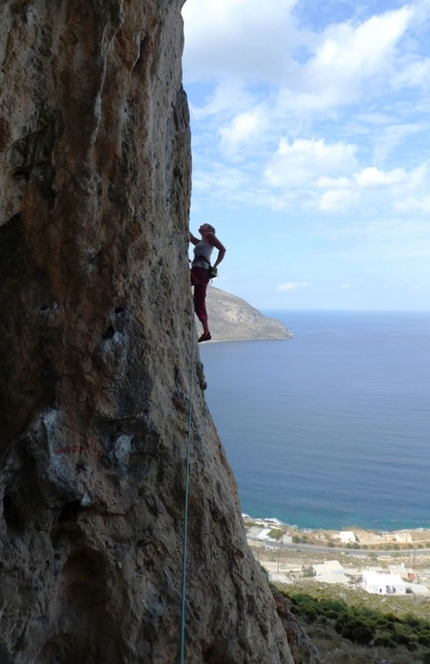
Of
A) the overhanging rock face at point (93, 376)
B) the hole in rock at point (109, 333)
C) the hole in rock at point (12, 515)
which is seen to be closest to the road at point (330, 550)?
the overhanging rock face at point (93, 376)

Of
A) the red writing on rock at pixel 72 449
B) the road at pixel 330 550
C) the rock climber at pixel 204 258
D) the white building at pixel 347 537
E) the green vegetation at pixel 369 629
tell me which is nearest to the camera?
the red writing on rock at pixel 72 449

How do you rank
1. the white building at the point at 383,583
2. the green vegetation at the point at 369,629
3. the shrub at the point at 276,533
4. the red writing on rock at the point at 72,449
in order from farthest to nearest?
the shrub at the point at 276,533 → the white building at the point at 383,583 → the green vegetation at the point at 369,629 → the red writing on rock at the point at 72,449

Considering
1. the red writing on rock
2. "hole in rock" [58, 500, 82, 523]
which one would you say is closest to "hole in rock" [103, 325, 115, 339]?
the red writing on rock

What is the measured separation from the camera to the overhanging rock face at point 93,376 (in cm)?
422

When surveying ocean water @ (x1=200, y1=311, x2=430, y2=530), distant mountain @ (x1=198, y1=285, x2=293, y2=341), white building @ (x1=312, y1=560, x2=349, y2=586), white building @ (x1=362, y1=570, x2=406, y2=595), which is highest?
distant mountain @ (x1=198, y1=285, x2=293, y2=341)

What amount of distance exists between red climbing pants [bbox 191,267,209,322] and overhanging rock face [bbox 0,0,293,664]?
2215 mm

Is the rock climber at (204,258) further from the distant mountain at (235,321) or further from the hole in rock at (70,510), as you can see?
the distant mountain at (235,321)

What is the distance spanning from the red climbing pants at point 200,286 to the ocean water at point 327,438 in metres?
38.6

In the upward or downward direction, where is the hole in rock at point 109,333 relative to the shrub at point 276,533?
upward

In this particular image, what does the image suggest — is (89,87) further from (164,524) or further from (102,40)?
(164,524)

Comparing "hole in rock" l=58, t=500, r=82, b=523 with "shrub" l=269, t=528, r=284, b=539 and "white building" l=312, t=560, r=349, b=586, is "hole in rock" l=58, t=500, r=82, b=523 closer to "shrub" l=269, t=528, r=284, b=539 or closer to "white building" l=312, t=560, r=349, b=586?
"white building" l=312, t=560, r=349, b=586

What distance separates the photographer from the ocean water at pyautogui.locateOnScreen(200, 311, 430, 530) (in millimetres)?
46438

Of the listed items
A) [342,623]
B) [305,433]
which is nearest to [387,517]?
[305,433]

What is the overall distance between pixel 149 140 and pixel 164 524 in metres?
3.14
